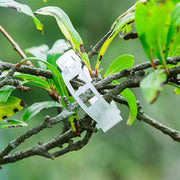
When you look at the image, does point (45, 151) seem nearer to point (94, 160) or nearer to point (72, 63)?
point (72, 63)

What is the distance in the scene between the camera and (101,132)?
2.71 m

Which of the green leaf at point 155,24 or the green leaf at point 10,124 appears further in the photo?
the green leaf at point 10,124

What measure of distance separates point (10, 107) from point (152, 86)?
1.28ft

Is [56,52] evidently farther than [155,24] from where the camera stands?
Yes

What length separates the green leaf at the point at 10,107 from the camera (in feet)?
1.81

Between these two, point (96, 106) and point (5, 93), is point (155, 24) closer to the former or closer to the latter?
point (96, 106)

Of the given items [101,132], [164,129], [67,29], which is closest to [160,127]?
[164,129]

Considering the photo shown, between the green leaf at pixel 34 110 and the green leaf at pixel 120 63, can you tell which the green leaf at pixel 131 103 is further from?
the green leaf at pixel 34 110

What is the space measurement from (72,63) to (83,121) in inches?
4.8

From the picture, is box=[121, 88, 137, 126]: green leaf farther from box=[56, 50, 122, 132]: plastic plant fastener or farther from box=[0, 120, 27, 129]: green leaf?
box=[0, 120, 27, 129]: green leaf

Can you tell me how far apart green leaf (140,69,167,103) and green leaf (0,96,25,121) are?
14.2 inches

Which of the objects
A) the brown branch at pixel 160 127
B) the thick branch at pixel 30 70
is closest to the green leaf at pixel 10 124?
the thick branch at pixel 30 70

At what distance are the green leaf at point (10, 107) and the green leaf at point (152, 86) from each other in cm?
36

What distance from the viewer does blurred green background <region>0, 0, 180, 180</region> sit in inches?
99.5
